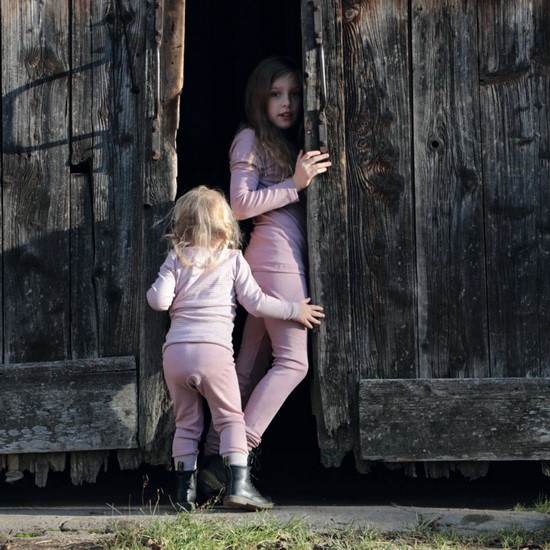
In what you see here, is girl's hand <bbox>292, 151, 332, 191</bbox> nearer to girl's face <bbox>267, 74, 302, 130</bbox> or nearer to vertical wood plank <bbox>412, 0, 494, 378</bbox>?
girl's face <bbox>267, 74, 302, 130</bbox>

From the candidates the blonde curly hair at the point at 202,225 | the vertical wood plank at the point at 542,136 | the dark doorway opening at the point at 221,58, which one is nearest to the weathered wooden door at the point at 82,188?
the blonde curly hair at the point at 202,225

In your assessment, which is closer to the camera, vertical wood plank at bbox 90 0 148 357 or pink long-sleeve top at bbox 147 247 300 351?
pink long-sleeve top at bbox 147 247 300 351

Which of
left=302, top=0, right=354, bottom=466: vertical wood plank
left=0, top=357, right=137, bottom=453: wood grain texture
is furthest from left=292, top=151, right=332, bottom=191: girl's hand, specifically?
left=0, top=357, right=137, bottom=453: wood grain texture

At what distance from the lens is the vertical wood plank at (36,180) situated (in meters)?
4.94

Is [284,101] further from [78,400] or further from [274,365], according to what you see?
[78,400]

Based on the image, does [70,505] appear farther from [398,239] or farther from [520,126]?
[520,126]

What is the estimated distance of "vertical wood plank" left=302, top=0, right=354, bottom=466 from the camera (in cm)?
488

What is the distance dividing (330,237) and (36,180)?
132 centimetres

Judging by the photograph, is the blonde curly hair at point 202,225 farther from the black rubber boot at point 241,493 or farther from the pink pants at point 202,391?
the black rubber boot at point 241,493

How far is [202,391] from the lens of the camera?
4.64 m

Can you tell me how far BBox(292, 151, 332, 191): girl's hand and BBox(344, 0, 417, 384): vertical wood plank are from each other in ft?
0.51

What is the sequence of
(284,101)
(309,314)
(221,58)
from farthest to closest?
1. (221,58)
2. (284,101)
3. (309,314)

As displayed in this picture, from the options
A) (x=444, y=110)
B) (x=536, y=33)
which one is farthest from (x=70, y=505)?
(x=536, y=33)

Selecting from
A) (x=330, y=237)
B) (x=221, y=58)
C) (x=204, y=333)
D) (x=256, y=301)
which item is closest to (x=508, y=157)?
(x=330, y=237)
